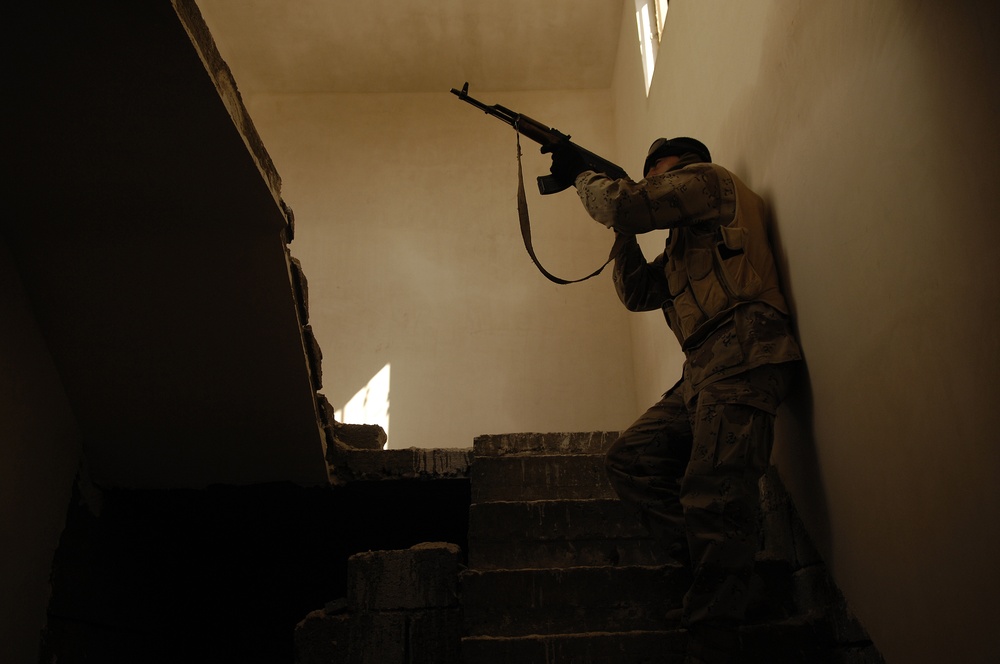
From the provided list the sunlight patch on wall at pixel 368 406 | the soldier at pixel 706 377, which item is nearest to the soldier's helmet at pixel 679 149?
the soldier at pixel 706 377

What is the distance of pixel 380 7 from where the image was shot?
6.05 metres

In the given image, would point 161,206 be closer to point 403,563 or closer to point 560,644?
point 403,563

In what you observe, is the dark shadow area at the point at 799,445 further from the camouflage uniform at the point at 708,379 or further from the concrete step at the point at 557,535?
the concrete step at the point at 557,535

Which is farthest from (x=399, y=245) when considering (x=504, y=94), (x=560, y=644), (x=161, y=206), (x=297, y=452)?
(x=560, y=644)

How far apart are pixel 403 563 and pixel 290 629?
1.67m

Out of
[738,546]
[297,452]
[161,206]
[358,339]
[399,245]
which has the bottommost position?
[738,546]

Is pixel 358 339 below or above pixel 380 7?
below

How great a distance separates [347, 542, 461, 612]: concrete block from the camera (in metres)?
2.46

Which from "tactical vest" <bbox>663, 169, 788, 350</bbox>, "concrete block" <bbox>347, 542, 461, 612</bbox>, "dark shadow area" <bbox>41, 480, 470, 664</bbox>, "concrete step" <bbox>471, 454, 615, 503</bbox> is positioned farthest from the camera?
"dark shadow area" <bbox>41, 480, 470, 664</bbox>

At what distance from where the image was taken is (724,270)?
230 cm

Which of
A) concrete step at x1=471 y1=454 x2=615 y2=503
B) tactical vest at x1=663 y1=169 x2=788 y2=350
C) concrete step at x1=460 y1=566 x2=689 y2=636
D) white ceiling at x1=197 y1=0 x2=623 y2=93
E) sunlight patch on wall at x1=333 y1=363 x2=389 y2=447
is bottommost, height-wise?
concrete step at x1=460 y1=566 x2=689 y2=636

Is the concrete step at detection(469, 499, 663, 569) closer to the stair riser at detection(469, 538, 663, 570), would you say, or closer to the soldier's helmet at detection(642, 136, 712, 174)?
Result: the stair riser at detection(469, 538, 663, 570)

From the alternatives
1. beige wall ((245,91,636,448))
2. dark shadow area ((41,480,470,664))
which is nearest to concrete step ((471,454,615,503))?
dark shadow area ((41,480,470,664))

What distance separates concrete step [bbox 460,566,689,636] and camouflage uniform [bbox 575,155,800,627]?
0.44ft
